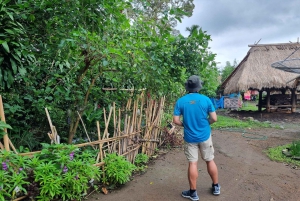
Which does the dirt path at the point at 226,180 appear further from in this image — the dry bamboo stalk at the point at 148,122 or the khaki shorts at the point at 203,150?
the khaki shorts at the point at 203,150

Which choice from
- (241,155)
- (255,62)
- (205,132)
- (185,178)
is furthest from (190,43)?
(255,62)

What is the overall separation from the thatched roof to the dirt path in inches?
337

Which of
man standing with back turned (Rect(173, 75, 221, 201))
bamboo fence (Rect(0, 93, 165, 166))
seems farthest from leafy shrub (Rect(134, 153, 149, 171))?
man standing with back turned (Rect(173, 75, 221, 201))

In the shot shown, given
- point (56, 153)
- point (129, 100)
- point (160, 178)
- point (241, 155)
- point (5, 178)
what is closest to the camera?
point (5, 178)

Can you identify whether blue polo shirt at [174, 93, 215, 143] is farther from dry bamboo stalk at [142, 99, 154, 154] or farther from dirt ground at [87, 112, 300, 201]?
dry bamboo stalk at [142, 99, 154, 154]

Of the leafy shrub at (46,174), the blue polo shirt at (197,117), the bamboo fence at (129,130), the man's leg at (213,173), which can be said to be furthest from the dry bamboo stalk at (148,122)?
the leafy shrub at (46,174)

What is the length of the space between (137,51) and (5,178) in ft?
6.50

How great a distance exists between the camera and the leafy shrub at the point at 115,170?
3186 mm

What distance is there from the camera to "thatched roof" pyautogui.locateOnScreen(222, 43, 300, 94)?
43.0ft

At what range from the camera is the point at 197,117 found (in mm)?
3020

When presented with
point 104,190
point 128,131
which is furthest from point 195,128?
point 104,190

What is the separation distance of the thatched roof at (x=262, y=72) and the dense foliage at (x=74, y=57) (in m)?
10.1

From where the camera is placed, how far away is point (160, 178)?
12.4 ft

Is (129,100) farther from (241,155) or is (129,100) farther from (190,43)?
(241,155)
